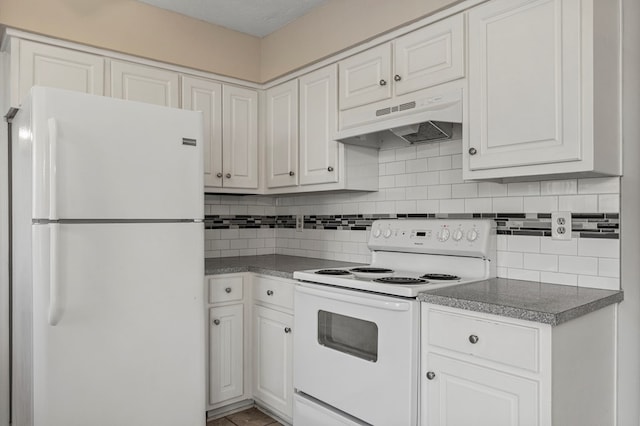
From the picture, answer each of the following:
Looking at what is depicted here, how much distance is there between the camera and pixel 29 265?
1.85 metres

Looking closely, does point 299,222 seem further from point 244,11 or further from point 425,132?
point 244,11

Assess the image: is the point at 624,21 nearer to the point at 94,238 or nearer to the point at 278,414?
the point at 94,238

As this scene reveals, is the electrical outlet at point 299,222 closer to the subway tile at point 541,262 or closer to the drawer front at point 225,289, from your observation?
the drawer front at point 225,289

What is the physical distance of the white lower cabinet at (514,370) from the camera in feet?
4.59

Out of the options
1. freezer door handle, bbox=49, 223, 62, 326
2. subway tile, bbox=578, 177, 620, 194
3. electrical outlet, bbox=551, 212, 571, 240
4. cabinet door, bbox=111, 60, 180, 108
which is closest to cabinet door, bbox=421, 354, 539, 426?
electrical outlet, bbox=551, 212, 571, 240

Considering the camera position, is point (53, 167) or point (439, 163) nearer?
point (53, 167)

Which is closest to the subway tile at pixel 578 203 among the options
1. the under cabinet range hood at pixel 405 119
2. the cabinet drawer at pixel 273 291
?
the under cabinet range hood at pixel 405 119

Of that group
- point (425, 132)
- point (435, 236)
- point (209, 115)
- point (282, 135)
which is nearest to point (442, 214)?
point (435, 236)

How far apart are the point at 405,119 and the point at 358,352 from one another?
1071 mm

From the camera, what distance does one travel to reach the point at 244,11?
2738mm

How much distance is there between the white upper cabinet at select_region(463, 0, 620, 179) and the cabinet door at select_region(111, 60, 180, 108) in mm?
1730

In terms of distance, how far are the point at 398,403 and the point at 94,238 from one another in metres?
1.39

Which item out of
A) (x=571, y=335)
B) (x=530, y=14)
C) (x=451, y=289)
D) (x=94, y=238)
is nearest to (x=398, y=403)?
(x=451, y=289)

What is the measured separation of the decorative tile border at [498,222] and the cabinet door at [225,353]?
30.2 inches
